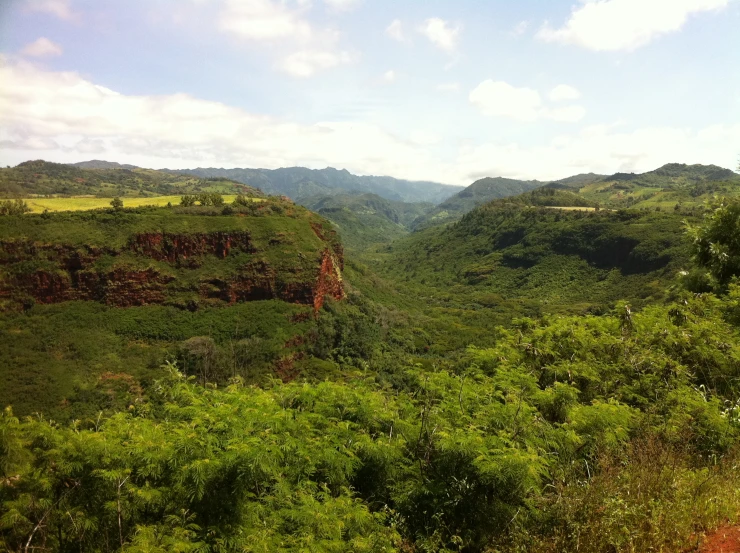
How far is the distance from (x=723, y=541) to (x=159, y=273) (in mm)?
79230

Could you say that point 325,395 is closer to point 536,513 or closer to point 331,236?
point 536,513

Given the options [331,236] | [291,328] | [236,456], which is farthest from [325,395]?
[331,236]

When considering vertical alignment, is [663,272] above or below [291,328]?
above

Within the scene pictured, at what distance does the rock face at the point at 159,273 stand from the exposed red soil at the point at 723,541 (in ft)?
243

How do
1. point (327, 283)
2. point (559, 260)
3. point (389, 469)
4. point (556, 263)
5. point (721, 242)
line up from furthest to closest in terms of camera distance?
1. point (559, 260)
2. point (556, 263)
3. point (327, 283)
4. point (721, 242)
5. point (389, 469)

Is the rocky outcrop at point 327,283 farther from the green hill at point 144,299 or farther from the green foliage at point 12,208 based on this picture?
the green foliage at point 12,208

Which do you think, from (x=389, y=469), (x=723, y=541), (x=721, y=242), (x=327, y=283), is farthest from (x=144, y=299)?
(x=723, y=541)

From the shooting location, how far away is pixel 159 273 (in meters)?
72.1

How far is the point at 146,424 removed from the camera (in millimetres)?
9188

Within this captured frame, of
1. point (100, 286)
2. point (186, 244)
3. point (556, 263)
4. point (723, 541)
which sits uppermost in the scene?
point (186, 244)

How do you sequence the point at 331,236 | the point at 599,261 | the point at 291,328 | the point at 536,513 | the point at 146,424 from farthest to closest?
the point at 599,261, the point at 331,236, the point at 291,328, the point at 146,424, the point at 536,513

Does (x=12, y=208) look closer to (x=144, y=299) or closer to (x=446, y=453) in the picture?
(x=144, y=299)

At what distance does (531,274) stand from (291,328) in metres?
110

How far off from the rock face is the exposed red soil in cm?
7396
